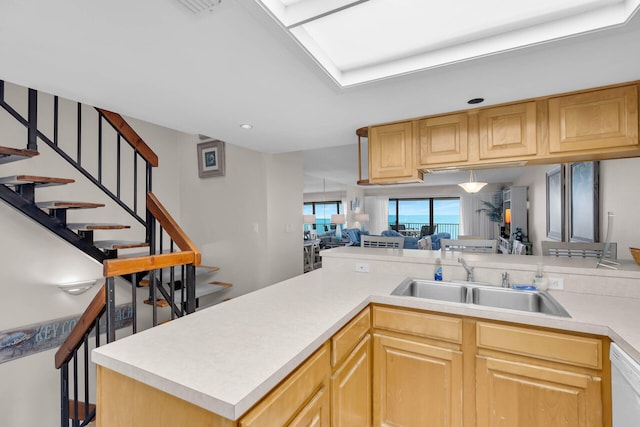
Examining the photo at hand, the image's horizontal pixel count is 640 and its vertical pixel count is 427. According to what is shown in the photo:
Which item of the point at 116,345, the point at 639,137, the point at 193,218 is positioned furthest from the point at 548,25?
the point at 193,218

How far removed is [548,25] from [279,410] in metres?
1.82

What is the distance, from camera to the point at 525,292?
1.72 m

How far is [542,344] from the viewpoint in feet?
4.32

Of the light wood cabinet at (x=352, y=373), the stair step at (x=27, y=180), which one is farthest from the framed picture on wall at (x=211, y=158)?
the light wood cabinet at (x=352, y=373)

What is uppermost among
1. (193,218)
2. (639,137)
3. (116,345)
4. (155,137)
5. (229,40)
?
(155,137)

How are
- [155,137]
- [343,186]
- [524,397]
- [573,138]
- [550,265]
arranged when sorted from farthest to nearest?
[343,186], [155,137], [550,265], [573,138], [524,397]

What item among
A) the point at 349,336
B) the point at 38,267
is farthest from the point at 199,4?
the point at 38,267

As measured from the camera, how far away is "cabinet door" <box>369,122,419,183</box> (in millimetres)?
2176

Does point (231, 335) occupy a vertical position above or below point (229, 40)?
below

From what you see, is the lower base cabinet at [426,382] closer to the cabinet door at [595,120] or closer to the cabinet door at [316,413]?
the cabinet door at [316,413]

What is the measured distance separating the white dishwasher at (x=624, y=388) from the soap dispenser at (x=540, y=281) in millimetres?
603

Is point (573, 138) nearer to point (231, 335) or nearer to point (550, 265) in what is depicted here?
point (550, 265)

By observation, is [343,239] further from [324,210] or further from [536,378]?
[536,378]

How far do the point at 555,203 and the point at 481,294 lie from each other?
9.81 feet
